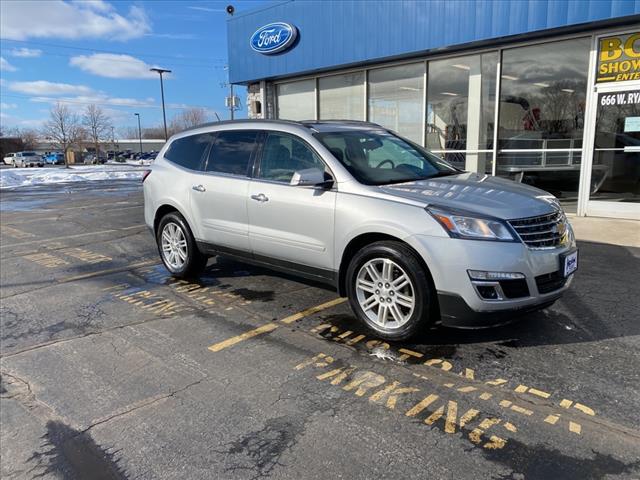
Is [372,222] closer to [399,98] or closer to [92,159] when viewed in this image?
[399,98]

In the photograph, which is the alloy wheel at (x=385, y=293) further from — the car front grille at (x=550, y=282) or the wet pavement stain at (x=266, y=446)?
the wet pavement stain at (x=266, y=446)

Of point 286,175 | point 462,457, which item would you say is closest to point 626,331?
point 462,457

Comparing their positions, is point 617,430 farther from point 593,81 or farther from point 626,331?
point 593,81

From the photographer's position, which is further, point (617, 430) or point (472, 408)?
point (472, 408)

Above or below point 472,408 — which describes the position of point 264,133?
above

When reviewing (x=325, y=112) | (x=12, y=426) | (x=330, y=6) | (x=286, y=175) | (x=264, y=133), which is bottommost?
(x=12, y=426)

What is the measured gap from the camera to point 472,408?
3.08m

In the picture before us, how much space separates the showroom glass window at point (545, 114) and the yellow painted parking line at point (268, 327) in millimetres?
7124

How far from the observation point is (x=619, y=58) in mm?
9055

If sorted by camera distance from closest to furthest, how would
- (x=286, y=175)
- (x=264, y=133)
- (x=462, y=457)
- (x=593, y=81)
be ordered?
(x=462, y=457), (x=286, y=175), (x=264, y=133), (x=593, y=81)

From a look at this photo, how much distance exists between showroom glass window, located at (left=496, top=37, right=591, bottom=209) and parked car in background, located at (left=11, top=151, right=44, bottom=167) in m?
61.0

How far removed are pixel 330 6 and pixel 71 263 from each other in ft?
29.1

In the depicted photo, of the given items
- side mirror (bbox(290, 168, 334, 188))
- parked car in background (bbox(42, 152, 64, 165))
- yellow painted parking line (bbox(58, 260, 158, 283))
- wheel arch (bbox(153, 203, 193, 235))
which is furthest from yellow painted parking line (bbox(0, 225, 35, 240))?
parked car in background (bbox(42, 152, 64, 165))

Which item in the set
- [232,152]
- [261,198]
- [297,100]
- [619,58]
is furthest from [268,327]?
[297,100]
